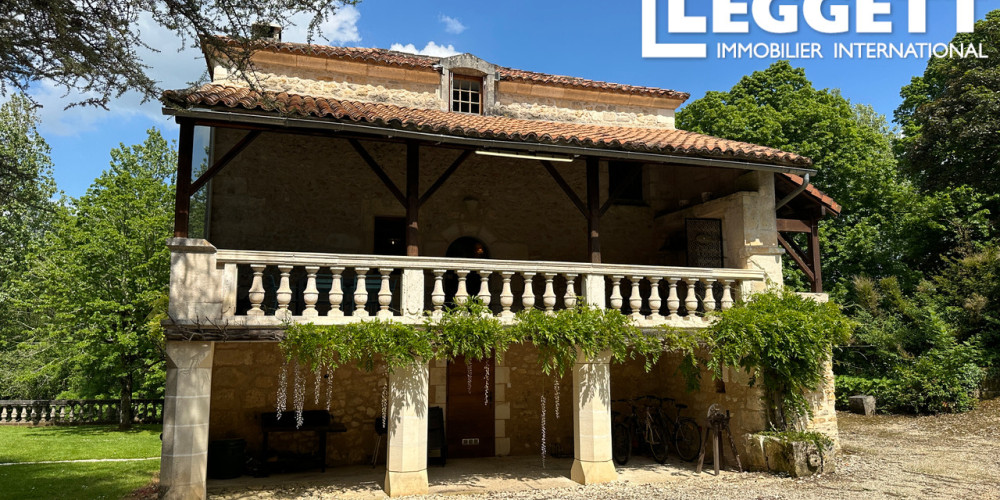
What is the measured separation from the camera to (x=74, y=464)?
31.4 ft

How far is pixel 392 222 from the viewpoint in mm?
10539

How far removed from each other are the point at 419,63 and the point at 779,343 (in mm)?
7521

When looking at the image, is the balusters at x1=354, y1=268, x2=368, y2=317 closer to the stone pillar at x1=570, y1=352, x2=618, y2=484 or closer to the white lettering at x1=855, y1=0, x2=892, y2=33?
the stone pillar at x1=570, y1=352, x2=618, y2=484

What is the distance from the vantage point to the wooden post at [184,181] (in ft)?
22.1

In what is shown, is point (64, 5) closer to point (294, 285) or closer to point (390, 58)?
point (294, 285)

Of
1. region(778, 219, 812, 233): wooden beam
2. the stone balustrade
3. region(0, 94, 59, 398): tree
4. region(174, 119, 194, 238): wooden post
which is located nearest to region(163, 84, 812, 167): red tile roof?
region(174, 119, 194, 238): wooden post

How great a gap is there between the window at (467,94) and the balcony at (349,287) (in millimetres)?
4354

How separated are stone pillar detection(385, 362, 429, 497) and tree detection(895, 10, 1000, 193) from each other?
1677 centimetres

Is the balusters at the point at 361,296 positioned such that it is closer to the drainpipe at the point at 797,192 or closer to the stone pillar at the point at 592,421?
the stone pillar at the point at 592,421

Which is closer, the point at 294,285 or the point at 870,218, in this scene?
the point at 294,285

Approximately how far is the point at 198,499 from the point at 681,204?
336 inches

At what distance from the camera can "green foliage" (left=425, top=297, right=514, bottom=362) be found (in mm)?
7004

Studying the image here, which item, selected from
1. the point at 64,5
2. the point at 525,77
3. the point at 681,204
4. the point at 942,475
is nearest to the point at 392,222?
the point at 525,77

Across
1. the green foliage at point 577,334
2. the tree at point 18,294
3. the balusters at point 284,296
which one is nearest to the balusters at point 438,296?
the green foliage at point 577,334
